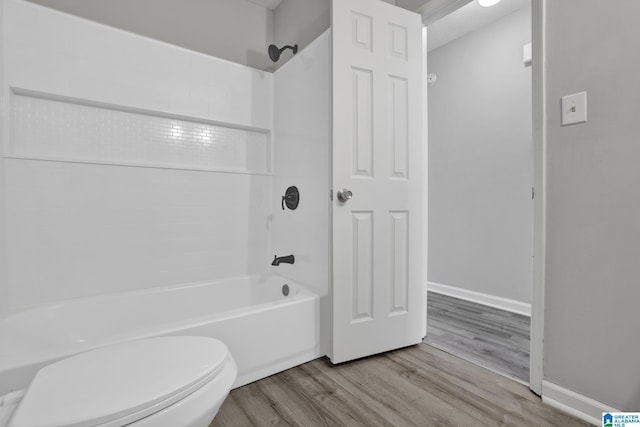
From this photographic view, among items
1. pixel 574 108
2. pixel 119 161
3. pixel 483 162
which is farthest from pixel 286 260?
pixel 483 162

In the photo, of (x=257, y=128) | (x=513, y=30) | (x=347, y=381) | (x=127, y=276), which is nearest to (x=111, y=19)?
(x=257, y=128)

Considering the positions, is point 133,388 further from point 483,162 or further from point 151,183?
point 483,162

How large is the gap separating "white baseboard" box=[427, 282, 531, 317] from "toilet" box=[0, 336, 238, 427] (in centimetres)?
249

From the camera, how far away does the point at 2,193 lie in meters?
1.49

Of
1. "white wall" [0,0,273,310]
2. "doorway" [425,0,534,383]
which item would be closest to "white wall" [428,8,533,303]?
"doorway" [425,0,534,383]

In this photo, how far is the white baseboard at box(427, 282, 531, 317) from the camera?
254cm

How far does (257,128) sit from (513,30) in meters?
2.31

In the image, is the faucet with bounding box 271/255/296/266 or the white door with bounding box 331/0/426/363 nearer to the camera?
the white door with bounding box 331/0/426/363

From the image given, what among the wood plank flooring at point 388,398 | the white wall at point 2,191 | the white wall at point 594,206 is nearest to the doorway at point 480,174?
the wood plank flooring at point 388,398

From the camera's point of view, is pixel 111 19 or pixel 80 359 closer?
pixel 80 359

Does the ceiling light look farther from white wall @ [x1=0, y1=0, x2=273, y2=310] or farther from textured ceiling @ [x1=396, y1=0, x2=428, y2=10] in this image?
white wall @ [x1=0, y1=0, x2=273, y2=310]

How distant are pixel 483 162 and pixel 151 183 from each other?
2703 mm

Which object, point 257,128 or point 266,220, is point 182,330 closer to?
point 266,220

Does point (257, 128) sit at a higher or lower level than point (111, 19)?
lower
